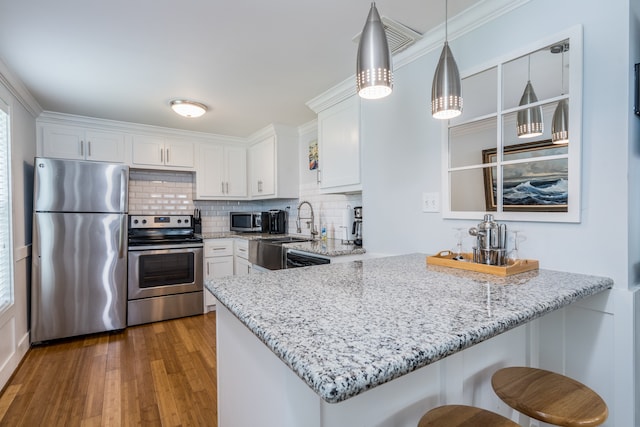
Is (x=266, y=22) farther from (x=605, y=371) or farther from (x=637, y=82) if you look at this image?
(x=605, y=371)

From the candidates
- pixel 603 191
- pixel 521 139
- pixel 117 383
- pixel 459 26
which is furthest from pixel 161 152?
pixel 603 191

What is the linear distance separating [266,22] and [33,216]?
2.59m

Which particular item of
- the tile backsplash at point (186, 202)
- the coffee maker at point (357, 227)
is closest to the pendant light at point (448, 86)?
the coffee maker at point (357, 227)

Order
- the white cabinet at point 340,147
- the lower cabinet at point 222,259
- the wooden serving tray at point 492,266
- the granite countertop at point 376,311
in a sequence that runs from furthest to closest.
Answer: the lower cabinet at point 222,259 → the white cabinet at point 340,147 → the wooden serving tray at point 492,266 → the granite countertop at point 376,311

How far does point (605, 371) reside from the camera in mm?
1193

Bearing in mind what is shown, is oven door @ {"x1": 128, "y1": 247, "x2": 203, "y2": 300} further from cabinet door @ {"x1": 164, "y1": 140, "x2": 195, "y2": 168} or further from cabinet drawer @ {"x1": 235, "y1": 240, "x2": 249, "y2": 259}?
cabinet door @ {"x1": 164, "y1": 140, "x2": 195, "y2": 168}

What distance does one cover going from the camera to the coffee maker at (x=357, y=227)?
2605 millimetres

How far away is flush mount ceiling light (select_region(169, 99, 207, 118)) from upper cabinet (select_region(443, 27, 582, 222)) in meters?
2.19

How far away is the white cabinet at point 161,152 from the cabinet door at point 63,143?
18.9 inches

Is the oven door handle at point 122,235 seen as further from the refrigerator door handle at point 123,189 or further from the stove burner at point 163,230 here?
the stove burner at point 163,230

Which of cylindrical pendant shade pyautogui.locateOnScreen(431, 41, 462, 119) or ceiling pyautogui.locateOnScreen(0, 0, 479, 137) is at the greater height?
ceiling pyautogui.locateOnScreen(0, 0, 479, 137)

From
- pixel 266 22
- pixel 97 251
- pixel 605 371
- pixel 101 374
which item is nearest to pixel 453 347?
pixel 605 371

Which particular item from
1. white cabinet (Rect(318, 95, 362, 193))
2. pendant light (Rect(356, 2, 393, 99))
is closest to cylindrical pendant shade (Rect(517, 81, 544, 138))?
pendant light (Rect(356, 2, 393, 99))

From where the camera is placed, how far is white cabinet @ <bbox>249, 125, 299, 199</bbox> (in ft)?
11.8
